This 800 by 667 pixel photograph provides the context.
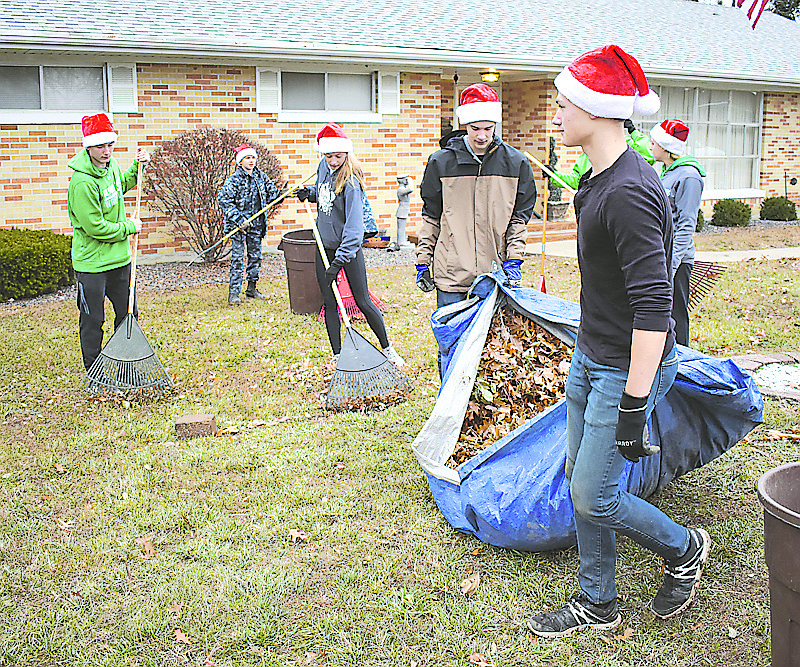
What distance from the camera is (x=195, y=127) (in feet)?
39.9

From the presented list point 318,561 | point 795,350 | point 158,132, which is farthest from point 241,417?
point 158,132

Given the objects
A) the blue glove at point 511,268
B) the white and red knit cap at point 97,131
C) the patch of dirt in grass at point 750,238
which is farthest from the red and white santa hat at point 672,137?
the patch of dirt in grass at point 750,238

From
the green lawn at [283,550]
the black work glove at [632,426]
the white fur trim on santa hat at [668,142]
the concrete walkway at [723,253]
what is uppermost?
the white fur trim on santa hat at [668,142]

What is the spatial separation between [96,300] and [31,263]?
4264 mm

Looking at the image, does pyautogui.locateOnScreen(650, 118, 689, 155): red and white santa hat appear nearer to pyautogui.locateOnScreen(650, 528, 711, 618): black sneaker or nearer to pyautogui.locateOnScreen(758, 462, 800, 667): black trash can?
pyautogui.locateOnScreen(650, 528, 711, 618): black sneaker

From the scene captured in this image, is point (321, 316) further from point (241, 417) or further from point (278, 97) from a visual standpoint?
point (278, 97)

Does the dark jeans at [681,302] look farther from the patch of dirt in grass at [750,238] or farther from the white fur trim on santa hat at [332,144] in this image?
the patch of dirt in grass at [750,238]

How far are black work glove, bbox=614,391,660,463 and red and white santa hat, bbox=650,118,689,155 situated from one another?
12.0 ft

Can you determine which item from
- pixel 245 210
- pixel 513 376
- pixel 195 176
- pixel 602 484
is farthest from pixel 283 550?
pixel 195 176

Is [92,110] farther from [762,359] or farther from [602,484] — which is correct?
[602,484]

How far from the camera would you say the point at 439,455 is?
3877 millimetres

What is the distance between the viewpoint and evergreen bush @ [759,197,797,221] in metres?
17.7

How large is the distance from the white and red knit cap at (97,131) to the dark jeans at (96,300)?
0.96 meters

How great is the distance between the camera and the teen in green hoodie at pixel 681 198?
560 cm
